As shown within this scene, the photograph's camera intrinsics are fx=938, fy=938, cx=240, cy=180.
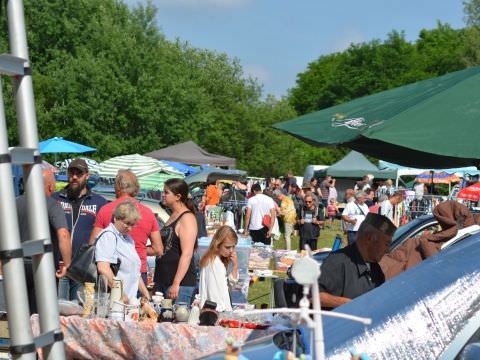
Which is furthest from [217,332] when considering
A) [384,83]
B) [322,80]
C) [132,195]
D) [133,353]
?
[322,80]

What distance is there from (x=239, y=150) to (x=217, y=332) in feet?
191

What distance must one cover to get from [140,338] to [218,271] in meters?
1.89

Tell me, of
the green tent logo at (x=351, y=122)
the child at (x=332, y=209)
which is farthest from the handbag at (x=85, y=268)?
the child at (x=332, y=209)

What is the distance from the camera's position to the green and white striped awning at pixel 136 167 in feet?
81.6

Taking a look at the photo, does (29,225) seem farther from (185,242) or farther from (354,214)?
(354,214)

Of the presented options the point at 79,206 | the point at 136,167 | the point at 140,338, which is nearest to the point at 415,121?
the point at 140,338

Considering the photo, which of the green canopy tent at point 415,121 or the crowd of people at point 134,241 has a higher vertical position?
the green canopy tent at point 415,121

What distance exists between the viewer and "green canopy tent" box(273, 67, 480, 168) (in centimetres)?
501

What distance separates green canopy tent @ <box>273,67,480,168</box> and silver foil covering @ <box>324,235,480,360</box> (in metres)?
0.82

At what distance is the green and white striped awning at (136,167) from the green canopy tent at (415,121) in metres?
17.6

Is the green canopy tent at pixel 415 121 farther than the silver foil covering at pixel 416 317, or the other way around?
the green canopy tent at pixel 415 121

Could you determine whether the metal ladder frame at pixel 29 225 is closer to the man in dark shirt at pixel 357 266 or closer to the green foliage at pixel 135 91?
the man in dark shirt at pixel 357 266

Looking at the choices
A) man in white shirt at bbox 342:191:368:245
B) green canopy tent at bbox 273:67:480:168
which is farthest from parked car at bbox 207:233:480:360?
man in white shirt at bbox 342:191:368:245

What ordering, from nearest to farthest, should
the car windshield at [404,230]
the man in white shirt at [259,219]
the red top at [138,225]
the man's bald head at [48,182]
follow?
the man's bald head at [48,182] → the red top at [138,225] → the car windshield at [404,230] → the man in white shirt at [259,219]
